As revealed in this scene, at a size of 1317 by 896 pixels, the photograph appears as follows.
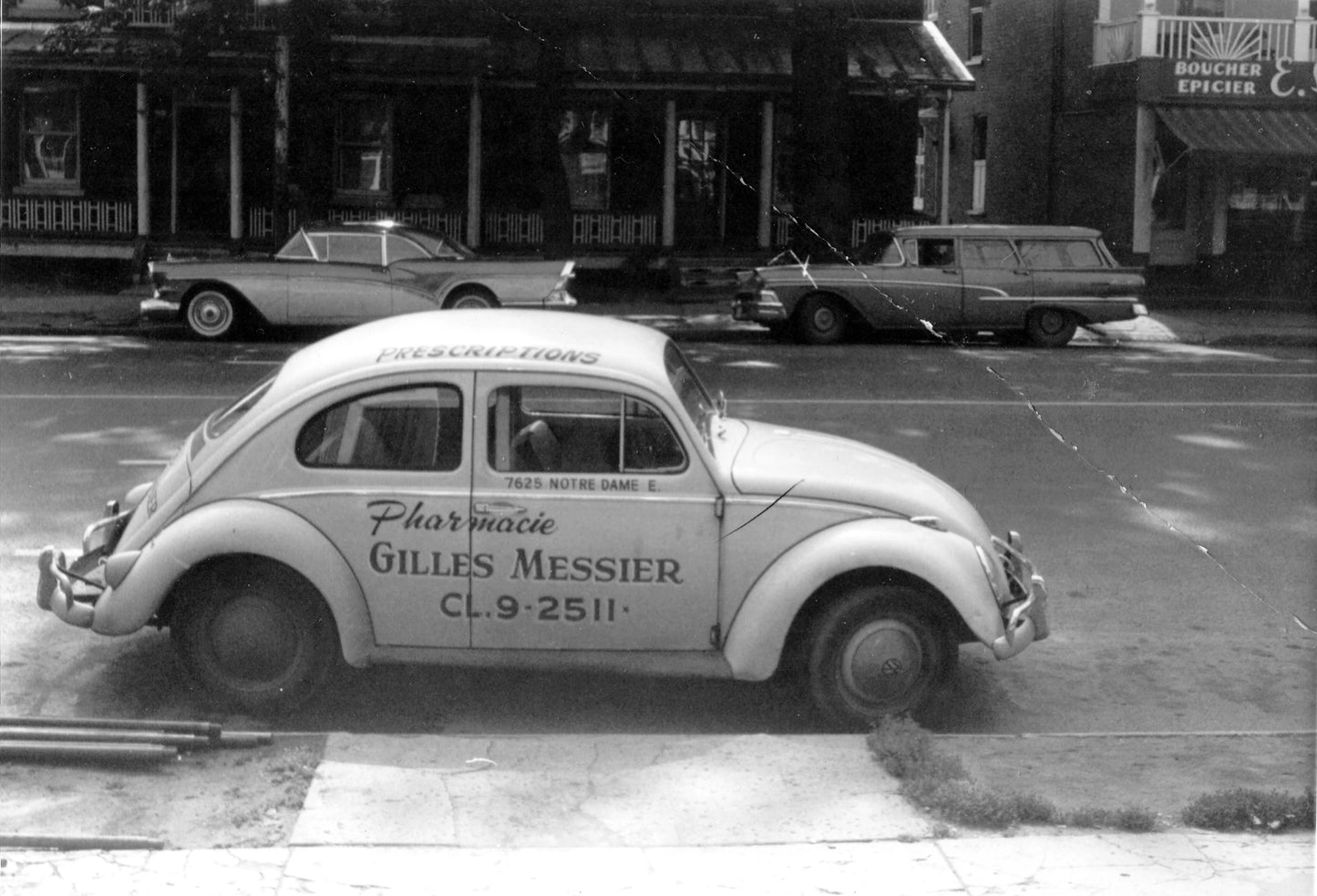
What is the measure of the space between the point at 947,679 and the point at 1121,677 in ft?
4.33

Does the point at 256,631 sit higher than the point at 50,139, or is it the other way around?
the point at 50,139

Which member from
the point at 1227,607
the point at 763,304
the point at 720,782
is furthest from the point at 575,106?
the point at 720,782

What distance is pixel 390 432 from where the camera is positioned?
6.40 m

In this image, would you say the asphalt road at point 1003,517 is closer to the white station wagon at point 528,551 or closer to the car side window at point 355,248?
the white station wagon at point 528,551

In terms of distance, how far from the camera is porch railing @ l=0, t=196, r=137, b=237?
27.1m

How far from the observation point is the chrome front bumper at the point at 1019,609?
6.40m

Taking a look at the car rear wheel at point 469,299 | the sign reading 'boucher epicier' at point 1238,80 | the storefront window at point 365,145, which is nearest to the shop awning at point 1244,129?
the sign reading 'boucher epicier' at point 1238,80

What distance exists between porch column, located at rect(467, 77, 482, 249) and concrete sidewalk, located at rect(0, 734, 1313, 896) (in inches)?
870

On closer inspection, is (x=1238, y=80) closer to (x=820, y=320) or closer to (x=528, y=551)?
(x=820, y=320)

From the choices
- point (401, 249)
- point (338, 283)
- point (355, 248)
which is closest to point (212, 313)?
point (338, 283)

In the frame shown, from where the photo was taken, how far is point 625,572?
20.7 feet

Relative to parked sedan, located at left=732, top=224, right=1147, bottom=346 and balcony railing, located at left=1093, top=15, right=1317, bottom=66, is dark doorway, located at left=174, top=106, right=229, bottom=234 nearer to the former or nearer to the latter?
parked sedan, located at left=732, top=224, right=1147, bottom=346

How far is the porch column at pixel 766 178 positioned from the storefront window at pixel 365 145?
20.9 ft

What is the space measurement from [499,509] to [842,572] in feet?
4.41
